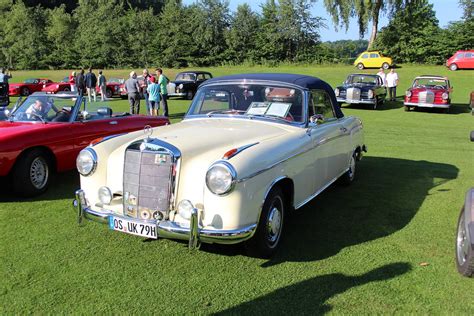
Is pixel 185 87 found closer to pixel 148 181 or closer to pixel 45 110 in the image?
pixel 45 110

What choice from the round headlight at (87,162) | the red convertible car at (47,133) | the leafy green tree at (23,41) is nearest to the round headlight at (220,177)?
the round headlight at (87,162)

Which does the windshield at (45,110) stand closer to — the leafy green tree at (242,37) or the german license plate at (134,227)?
the german license plate at (134,227)

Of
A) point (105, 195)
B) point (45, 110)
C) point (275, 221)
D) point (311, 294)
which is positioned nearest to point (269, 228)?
point (275, 221)

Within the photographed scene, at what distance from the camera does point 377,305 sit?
3350 mm

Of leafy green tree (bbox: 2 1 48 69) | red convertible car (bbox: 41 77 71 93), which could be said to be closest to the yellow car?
red convertible car (bbox: 41 77 71 93)

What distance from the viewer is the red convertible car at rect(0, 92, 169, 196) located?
19.1 feet

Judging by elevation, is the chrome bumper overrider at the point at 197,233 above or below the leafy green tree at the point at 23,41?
below

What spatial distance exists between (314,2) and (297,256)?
51369mm

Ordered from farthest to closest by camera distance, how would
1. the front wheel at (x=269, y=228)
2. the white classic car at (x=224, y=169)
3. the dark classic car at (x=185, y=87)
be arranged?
the dark classic car at (x=185, y=87), the front wheel at (x=269, y=228), the white classic car at (x=224, y=169)

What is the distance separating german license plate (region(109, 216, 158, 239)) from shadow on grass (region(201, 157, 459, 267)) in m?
0.80

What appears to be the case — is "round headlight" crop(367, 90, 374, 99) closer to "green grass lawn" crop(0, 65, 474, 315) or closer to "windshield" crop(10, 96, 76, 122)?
"green grass lawn" crop(0, 65, 474, 315)

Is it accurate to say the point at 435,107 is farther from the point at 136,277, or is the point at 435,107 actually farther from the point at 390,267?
the point at 136,277

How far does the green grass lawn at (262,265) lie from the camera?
3369mm

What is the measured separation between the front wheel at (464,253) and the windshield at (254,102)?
2.07 metres
